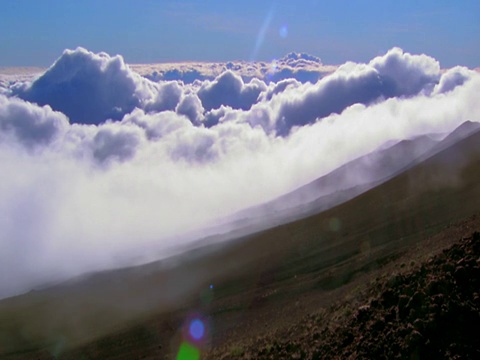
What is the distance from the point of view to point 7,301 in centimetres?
5719

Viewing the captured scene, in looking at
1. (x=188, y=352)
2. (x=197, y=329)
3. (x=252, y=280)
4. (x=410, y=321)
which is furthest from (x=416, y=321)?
(x=252, y=280)

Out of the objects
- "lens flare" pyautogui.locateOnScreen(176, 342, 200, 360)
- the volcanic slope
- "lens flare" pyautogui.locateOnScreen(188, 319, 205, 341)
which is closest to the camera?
"lens flare" pyautogui.locateOnScreen(176, 342, 200, 360)

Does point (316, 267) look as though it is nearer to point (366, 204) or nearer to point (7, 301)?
point (366, 204)

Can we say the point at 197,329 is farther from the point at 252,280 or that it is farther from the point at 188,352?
the point at 252,280

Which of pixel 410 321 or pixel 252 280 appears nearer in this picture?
pixel 410 321

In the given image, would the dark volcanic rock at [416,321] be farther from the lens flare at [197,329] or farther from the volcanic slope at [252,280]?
the lens flare at [197,329]

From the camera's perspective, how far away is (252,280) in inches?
1355

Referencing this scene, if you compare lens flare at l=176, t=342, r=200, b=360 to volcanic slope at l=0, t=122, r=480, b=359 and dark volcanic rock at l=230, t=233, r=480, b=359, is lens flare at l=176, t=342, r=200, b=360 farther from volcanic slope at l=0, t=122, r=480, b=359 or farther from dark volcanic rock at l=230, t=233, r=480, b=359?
dark volcanic rock at l=230, t=233, r=480, b=359

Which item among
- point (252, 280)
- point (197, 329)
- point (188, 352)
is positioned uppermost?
point (252, 280)

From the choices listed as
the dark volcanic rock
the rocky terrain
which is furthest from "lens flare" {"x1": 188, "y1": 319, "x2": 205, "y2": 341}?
the dark volcanic rock

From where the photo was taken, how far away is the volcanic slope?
26.7 meters

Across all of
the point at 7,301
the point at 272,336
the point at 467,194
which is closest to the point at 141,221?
the point at 7,301

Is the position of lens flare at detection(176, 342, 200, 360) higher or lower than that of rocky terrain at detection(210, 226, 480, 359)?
lower

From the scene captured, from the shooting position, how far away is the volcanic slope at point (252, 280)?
87.7 ft
